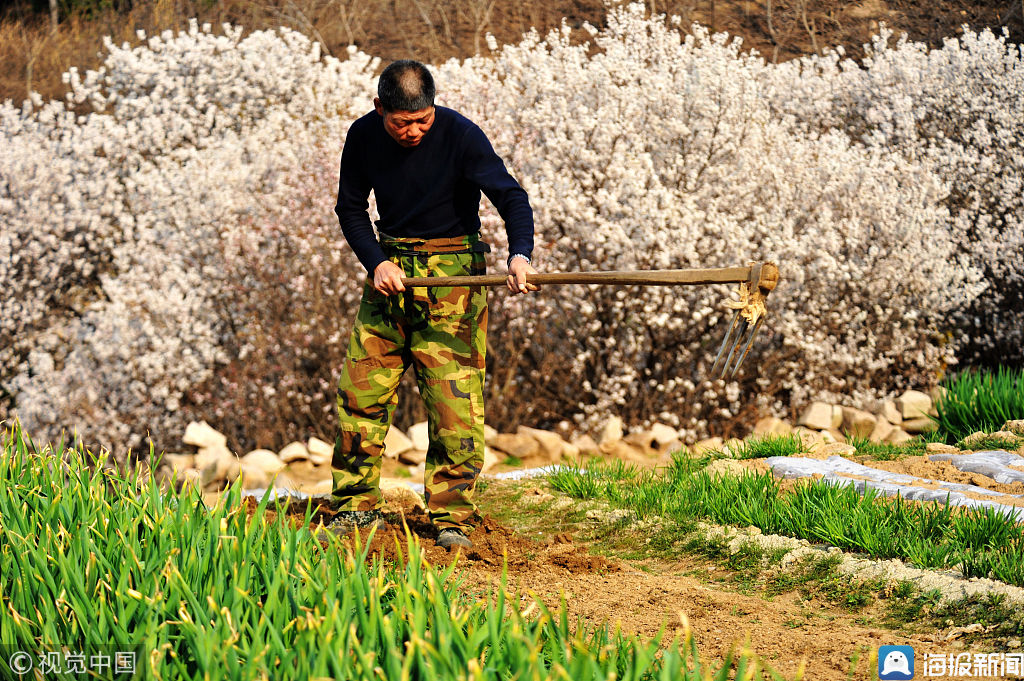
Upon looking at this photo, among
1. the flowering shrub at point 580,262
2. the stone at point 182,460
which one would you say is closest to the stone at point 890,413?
the flowering shrub at point 580,262

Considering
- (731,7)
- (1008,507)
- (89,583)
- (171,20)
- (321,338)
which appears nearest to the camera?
(89,583)

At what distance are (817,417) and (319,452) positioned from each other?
369cm

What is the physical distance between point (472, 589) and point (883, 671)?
4.71 ft

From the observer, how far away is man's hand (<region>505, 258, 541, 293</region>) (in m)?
3.69

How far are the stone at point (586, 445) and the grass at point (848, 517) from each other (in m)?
2.00

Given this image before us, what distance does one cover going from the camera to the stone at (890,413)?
280 inches

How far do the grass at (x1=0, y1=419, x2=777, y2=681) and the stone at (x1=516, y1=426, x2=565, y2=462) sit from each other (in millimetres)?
3660

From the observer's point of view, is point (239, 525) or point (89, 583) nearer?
point (89, 583)

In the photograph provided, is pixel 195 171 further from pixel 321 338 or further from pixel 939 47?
pixel 939 47

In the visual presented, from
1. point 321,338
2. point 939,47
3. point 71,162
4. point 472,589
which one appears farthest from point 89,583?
point 939,47

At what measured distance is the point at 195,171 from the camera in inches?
320

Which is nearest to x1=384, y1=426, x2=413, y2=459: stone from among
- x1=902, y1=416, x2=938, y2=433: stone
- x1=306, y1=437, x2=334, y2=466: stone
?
x1=306, y1=437, x2=334, y2=466: stone

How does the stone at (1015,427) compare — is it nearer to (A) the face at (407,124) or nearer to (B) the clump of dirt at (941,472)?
(B) the clump of dirt at (941,472)

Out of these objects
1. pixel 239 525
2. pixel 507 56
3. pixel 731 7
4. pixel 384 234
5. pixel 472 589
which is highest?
pixel 731 7
